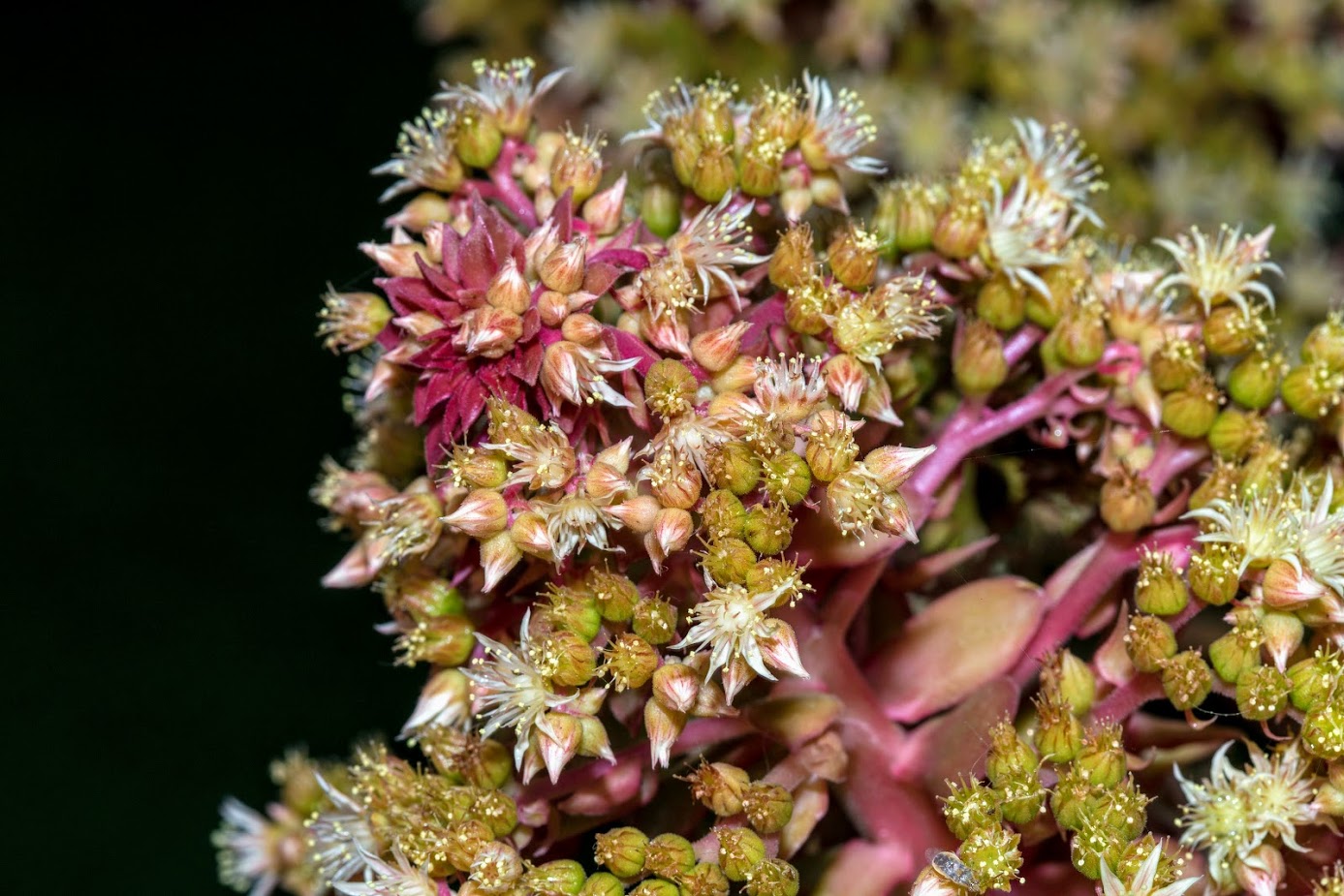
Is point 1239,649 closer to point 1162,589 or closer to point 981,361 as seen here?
point 1162,589

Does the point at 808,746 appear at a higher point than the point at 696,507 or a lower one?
lower

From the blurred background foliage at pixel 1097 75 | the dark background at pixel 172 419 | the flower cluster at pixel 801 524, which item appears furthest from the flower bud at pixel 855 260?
the dark background at pixel 172 419

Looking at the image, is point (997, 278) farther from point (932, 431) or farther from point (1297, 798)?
point (1297, 798)

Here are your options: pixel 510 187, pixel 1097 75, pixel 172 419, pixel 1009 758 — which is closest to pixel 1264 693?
pixel 1009 758

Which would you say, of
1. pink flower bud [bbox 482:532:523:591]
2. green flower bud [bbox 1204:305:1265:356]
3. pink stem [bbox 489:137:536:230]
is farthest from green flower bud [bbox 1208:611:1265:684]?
pink stem [bbox 489:137:536:230]

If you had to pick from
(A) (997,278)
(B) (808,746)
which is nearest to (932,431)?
(A) (997,278)

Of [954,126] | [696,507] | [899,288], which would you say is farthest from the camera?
[954,126]

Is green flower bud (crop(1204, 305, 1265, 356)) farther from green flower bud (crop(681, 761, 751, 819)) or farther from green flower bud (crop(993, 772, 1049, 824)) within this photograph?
green flower bud (crop(681, 761, 751, 819))

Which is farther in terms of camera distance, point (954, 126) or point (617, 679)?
point (954, 126)
